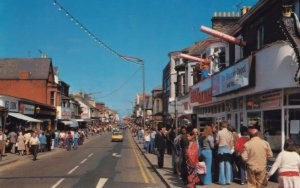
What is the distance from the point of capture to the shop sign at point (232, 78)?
54.6 ft

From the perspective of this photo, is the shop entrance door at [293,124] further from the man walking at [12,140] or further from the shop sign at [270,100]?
the man walking at [12,140]

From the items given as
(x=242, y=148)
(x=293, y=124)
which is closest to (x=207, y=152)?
(x=242, y=148)

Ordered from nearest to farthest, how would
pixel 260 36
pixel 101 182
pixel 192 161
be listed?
pixel 192 161
pixel 101 182
pixel 260 36

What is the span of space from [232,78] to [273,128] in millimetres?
3571

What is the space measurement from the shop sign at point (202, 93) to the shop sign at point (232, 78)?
2514 millimetres

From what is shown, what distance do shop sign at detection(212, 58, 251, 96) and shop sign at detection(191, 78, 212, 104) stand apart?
251 cm

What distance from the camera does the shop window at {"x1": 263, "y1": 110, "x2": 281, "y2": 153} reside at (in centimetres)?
1519

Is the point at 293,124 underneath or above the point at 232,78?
underneath

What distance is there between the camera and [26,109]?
4331cm

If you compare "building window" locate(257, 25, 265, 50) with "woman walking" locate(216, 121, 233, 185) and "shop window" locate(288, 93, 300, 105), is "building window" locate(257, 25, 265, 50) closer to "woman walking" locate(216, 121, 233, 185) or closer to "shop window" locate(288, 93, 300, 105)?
"shop window" locate(288, 93, 300, 105)

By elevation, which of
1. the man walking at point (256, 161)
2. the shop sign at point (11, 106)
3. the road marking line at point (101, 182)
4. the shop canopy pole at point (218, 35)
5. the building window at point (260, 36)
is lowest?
the road marking line at point (101, 182)

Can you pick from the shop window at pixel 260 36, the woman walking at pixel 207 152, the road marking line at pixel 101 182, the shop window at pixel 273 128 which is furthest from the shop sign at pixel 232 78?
the road marking line at pixel 101 182

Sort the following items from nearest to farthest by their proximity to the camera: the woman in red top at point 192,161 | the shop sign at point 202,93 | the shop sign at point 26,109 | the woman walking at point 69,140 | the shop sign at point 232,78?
the woman in red top at point 192,161 < the shop sign at point 232,78 < the shop sign at point 202,93 < the woman walking at point 69,140 < the shop sign at point 26,109

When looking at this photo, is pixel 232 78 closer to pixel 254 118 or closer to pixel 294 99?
pixel 254 118
